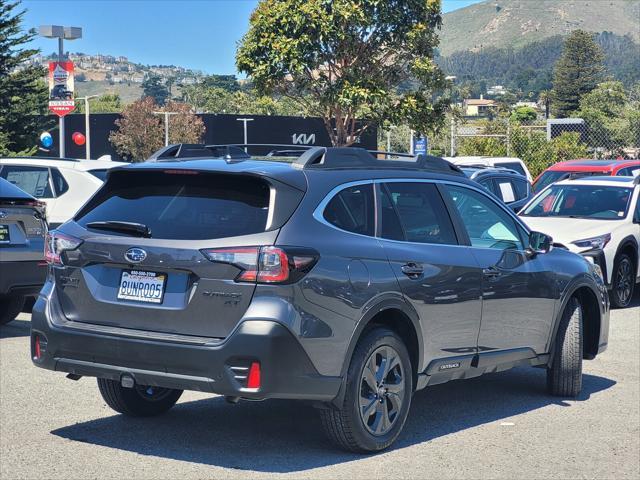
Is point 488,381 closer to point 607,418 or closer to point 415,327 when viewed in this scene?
point 607,418

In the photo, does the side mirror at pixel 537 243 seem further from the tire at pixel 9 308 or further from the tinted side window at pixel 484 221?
the tire at pixel 9 308

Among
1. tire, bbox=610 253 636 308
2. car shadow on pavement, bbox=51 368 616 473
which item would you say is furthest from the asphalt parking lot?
tire, bbox=610 253 636 308

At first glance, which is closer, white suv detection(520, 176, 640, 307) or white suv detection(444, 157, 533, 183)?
white suv detection(520, 176, 640, 307)

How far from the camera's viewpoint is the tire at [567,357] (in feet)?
28.1

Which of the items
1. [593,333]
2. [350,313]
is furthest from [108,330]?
[593,333]

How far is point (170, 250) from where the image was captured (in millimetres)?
6191

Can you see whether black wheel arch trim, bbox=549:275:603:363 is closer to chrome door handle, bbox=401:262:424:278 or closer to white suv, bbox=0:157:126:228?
chrome door handle, bbox=401:262:424:278

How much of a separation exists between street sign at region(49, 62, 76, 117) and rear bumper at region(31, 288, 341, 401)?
82.6 ft

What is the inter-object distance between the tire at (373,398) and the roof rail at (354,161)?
108cm

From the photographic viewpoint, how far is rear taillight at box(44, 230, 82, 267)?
660 cm

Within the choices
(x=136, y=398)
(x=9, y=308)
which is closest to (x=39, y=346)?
(x=136, y=398)

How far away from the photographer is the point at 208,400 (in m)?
8.23

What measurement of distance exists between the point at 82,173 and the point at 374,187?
857 centimetres

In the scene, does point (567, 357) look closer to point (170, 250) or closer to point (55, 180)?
point (170, 250)
